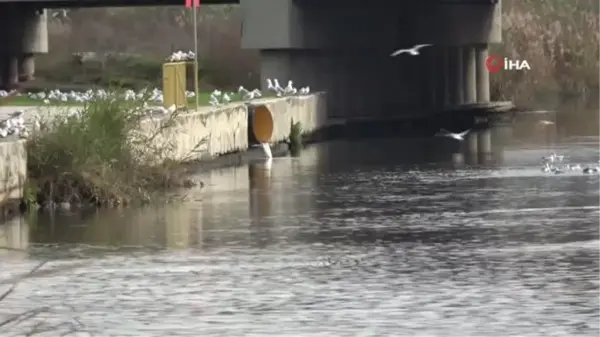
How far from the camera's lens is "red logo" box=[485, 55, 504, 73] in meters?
71.4

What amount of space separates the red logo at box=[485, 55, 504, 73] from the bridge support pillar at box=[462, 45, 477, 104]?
242 inches

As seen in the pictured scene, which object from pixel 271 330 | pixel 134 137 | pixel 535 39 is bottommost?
pixel 271 330

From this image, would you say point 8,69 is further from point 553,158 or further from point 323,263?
point 323,263

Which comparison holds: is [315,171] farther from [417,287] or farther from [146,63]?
[146,63]

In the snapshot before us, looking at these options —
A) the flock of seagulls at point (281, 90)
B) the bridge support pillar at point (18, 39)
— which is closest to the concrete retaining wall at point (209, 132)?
the flock of seagulls at point (281, 90)

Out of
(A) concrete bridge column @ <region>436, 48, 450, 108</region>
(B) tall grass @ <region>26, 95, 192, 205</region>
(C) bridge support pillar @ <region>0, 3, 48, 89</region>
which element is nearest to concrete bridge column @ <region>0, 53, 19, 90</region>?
(C) bridge support pillar @ <region>0, 3, 48, 89</region>

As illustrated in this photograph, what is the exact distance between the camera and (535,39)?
73438 millimetres

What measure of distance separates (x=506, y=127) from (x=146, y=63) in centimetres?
2499

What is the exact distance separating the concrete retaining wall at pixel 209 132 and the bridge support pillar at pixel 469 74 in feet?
57.9

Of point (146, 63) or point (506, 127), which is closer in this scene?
point (506, 127)

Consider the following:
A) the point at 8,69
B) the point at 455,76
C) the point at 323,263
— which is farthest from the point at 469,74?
the point at 323,263

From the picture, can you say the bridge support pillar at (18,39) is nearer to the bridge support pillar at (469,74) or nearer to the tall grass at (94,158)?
the bridge support pillar at (469,74)

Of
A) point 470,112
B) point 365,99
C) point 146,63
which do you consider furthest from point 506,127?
point 146,63

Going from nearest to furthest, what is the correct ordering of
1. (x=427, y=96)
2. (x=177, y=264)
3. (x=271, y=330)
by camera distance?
(x=271, y=330) → (x=177, y=264) → (x=427, y=96)
